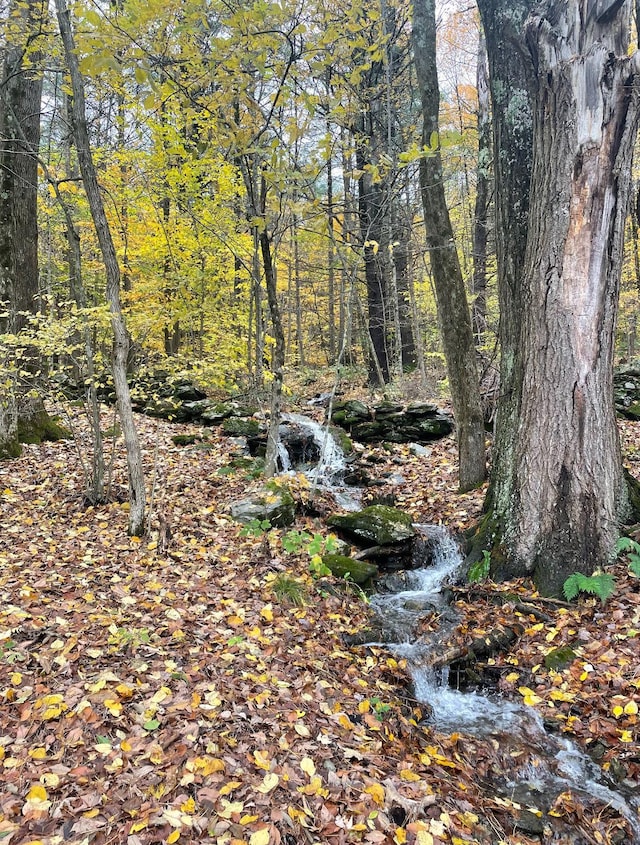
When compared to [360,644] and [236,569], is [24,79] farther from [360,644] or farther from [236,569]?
[360,644]

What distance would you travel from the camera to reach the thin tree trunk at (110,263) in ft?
16.2

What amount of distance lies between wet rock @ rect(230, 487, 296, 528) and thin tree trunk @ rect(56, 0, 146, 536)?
4.45 feet

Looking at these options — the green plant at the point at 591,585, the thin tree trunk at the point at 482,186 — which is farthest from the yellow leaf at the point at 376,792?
the thin tree trunk at the point at 482,186

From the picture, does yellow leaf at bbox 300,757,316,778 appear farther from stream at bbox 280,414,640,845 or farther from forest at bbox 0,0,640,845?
stream at bbox 280,414,640,845

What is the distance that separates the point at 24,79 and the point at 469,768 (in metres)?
10.6

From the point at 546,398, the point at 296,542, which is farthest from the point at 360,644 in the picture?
the point at 546,398

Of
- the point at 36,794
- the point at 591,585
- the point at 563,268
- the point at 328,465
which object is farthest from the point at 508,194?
the point at 36,794

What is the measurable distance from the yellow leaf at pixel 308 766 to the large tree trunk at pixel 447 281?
16.6ft

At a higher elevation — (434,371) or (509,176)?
(509,176)

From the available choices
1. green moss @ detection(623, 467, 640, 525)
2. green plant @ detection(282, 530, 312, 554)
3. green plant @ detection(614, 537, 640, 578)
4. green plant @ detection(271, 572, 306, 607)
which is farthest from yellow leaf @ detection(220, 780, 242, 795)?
green moss @ detection(623, 467, 640, 525)

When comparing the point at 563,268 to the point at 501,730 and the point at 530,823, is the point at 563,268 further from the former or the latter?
the point at 530,823

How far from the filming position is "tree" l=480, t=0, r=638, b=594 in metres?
4.30

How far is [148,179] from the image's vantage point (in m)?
9.51

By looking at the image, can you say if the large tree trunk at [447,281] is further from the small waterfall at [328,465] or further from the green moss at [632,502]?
the green moss at [632,502]
